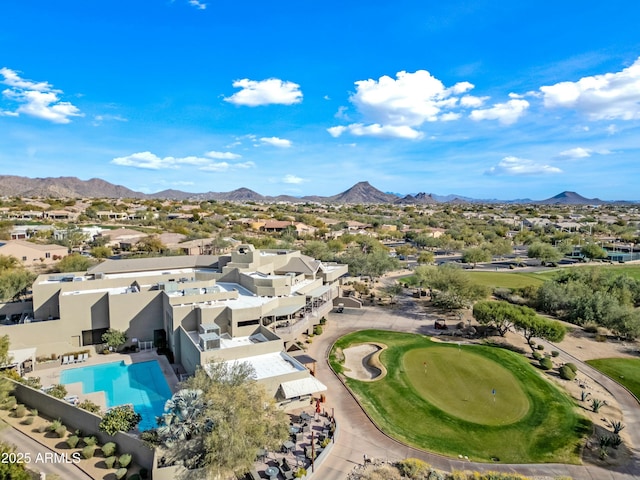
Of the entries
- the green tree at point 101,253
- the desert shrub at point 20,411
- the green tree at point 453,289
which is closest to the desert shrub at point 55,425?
the desert shrub at point 20,411

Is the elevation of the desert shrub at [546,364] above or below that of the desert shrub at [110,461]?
below

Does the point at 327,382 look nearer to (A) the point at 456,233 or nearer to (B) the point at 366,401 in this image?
A: (B) the point at 366,401

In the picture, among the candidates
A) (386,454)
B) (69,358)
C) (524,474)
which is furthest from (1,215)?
(524,474)

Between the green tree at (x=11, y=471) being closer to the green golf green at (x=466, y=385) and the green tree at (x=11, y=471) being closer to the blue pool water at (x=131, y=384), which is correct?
the blue pool water at (x=131, y=384)

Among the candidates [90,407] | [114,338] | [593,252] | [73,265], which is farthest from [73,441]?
[593,252]

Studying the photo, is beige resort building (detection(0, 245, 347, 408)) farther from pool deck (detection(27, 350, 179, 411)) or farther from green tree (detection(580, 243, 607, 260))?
green tree (detection(580, 243, 607, 260))

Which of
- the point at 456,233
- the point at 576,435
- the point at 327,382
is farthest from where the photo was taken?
the point at 456,233

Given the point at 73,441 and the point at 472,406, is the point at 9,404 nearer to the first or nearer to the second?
the point at 73,441
